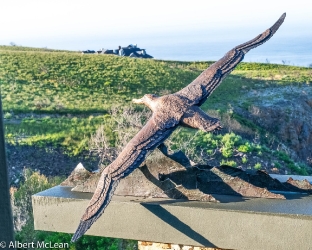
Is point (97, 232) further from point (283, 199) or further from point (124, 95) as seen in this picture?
point (124, 95)

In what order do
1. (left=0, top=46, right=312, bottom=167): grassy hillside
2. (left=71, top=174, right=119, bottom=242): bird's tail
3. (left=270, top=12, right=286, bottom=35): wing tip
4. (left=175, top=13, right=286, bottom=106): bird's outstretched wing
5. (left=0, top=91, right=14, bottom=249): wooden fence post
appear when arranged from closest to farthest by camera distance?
(left=0, top=91, right=14, bottom=249): wooden fence post, (left=71, top=174, right=119, bottom=242): bird's tail, (left=175, top=13, right=286, bottom=106): bird's outstretched wing, (left=270, top=12, right=286, bottom=35): wing tip, (left=0, top=46, right=312, bottom=167): grassy hillside

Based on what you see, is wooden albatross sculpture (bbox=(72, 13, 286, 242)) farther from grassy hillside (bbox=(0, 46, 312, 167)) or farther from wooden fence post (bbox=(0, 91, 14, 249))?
grassy hillside (bbox=(0, 46, 312, 167))

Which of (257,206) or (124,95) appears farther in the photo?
(124,95)

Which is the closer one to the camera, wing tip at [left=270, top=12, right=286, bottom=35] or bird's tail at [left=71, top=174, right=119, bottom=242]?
bird's tail at [left=71, top=174, right=119, bottom=242]

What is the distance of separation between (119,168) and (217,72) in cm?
105

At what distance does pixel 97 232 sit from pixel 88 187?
330 mm

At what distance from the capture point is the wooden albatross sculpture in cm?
261

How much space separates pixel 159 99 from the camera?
3.19 m

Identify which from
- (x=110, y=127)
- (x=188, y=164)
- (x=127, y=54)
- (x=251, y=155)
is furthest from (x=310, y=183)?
(x=127, y=54)

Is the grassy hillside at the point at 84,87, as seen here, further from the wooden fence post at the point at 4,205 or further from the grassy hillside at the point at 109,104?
the wooden fence post at the point at 4,205

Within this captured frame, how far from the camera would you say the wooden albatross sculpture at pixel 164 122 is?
2613 mm

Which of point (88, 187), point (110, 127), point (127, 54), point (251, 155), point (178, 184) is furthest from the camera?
point (127, 54)

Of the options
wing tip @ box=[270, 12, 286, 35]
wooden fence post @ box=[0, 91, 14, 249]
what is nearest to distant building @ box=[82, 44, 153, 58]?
wing tip @ box=[270, 12, 286, 35]

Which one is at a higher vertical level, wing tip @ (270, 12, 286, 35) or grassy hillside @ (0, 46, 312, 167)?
wing tip @ (270, 12, 286, 35)
